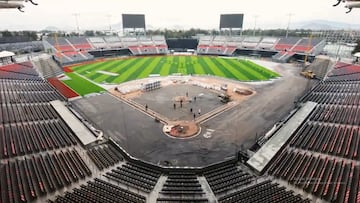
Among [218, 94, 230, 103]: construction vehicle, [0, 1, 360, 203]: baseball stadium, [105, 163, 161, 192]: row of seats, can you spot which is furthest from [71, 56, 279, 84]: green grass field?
[105, 163, 161, 192]: row of seats

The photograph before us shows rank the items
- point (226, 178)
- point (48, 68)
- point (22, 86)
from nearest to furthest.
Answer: point (226, 178), point (22, 86), point (48, 68)

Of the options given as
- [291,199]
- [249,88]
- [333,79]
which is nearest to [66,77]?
[249,88]

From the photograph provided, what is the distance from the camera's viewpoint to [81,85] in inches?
1651

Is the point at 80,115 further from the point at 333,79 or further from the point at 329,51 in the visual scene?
the point at 329,51

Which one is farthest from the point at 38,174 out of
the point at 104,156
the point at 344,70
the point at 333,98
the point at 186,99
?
the point at 344,70

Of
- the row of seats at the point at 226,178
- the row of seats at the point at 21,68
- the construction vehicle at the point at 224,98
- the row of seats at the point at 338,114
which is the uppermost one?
the row of seats at the point at 21,68

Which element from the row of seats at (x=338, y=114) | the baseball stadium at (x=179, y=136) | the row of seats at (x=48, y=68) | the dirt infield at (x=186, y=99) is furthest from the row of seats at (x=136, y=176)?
the row of seats at (x=48, y=68)

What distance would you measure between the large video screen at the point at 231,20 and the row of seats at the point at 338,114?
60679mm

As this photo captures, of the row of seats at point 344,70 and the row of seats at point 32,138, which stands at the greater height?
the row of seats at point 344,70

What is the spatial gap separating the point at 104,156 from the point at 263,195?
46.6 feet

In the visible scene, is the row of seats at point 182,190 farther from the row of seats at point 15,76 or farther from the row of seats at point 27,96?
the row of seats at point 15,76

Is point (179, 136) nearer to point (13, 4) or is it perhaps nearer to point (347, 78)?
point (13, 4)

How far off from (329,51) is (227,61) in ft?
96.3

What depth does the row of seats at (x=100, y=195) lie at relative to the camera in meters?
15.0
